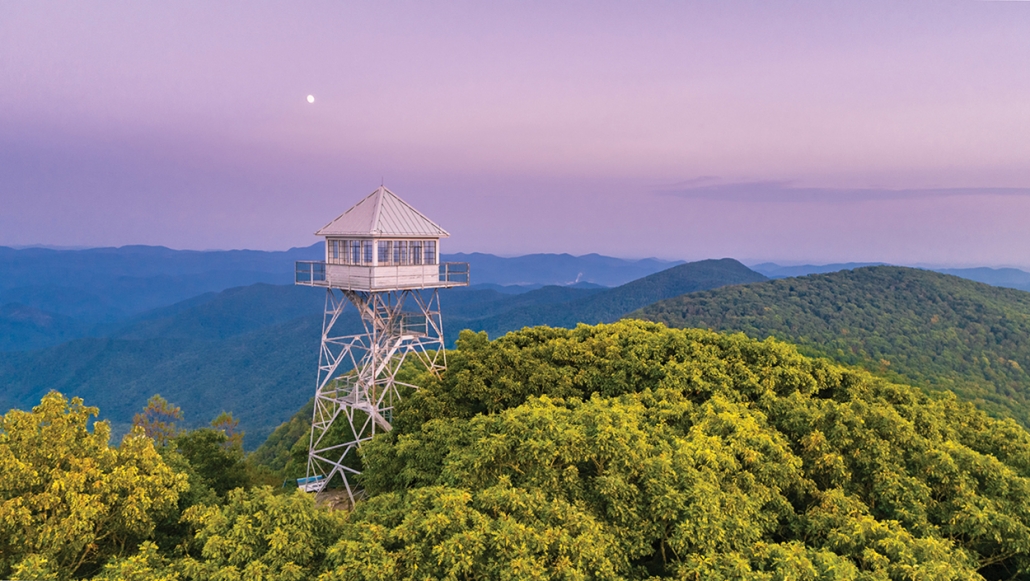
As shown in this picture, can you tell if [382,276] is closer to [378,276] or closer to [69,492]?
[378,276]

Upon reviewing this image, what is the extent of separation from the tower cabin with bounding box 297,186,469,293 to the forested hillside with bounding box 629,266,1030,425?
55447mm

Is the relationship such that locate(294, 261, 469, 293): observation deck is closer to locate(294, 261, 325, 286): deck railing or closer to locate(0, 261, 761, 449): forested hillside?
locate(294, 261, 325, 286): deck railing

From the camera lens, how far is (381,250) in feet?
75.9

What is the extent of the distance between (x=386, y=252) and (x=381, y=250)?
27cm

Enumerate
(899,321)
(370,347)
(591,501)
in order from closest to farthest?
(591,501), (370,347), (899,321)

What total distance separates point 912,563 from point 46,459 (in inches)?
756

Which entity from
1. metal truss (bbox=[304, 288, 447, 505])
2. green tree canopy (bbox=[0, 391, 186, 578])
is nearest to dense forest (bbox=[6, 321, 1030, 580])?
green tree canopy (bbox=[0, 391, 186, 578])

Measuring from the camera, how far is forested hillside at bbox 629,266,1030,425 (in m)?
71.4

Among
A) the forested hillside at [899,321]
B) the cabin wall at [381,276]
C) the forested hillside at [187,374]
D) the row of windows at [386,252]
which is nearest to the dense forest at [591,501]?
the cabin wall at [381,276]

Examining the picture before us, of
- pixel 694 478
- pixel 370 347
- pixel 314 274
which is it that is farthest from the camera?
pixel 314 274

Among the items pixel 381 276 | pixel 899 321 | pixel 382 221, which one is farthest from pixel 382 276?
pixel 899 321

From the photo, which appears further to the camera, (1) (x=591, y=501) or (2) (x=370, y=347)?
(2) (x=370, y=347)

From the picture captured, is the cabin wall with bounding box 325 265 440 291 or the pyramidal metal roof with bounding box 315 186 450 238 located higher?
the pyramidal metal roof with bounding box 315 186 450 238

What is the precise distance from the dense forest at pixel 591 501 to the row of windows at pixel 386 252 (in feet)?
26.5
